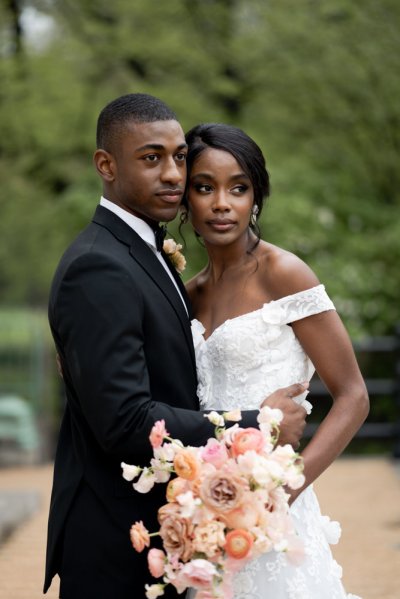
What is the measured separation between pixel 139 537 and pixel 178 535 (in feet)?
0.45

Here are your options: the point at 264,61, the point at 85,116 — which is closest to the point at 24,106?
the point at 85,116

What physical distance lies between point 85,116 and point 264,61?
130 inches

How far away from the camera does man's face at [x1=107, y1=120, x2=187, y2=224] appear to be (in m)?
3.63

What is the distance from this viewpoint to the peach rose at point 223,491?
3102 millimetres

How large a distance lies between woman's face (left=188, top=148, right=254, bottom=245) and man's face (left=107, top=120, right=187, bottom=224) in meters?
0.20

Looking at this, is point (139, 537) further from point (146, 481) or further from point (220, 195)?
point (220, 195)

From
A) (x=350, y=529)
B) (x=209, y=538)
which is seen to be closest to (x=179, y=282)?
(x=209, y=538)

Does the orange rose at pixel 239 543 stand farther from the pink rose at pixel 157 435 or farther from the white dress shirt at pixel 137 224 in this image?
the white dress shirt at pixel 137 224

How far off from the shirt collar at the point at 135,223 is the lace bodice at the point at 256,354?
0.42 meters

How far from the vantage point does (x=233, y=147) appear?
3.89m

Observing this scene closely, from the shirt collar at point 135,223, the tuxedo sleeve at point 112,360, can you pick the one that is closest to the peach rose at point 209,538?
the tuxedo sleeve at point 112,360

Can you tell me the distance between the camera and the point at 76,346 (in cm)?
336

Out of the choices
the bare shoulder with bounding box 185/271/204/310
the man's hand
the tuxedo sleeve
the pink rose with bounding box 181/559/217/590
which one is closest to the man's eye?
the bare shoulder with bounding box 185/271/204/310

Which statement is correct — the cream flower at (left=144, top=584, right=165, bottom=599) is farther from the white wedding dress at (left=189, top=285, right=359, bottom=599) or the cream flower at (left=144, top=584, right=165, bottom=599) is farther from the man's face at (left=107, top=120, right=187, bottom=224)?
the man's face at (left=107, top=120, right=187, bottom=224)
